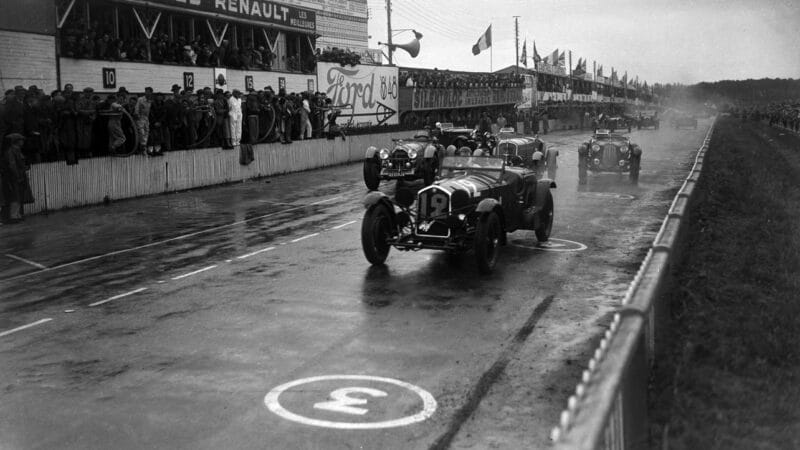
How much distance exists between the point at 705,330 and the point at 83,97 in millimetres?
15828

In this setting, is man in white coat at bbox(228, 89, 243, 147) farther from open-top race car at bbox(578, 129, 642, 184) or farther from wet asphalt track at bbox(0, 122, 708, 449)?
open-top race car at bbox(578, 129, 642, 184)

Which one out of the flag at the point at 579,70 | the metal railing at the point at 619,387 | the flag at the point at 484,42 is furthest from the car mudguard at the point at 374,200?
the flag at the point at 579,70

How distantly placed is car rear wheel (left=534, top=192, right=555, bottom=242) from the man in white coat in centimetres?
1307

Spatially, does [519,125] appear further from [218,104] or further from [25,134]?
[25,134]

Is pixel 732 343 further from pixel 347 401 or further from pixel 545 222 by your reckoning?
pixel 545 222

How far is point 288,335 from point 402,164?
44.5 feet

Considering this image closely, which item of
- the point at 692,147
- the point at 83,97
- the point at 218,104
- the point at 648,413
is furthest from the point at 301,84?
the point at 648,413

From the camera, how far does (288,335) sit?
798 cm

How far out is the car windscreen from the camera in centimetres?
1247

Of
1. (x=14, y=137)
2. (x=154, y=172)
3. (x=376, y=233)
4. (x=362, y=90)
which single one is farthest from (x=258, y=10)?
(x=376, y=233)

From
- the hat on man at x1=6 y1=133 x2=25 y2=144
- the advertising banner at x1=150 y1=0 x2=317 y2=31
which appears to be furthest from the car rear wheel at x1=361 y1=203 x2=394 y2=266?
the advertising banner at x1=150 y1=0 x2=317 y2=31

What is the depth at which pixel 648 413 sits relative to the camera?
4840 millimetres

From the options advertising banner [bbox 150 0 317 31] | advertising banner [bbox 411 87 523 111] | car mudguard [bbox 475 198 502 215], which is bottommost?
car mudguard [bbox 475 198 502 215]

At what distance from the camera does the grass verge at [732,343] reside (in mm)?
4781
